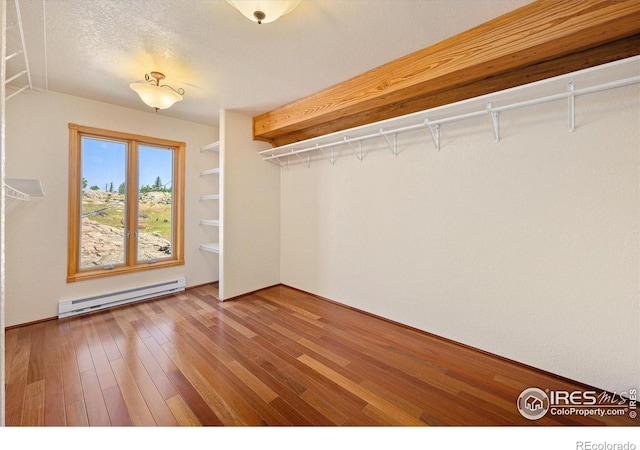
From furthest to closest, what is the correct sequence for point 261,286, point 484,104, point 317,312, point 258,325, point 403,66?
point 261,286 < point 317,312 < point 258,325 < point 403,66 < point 484,104

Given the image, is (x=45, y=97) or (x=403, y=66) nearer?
(x=403, y=66)

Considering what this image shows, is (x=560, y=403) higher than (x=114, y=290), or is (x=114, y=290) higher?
(x=114, y=290)

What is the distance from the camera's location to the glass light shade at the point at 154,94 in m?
2.09

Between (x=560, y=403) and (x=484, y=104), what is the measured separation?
2.03 m

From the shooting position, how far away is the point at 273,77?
2342mm

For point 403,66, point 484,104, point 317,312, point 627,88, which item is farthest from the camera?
point 317,312

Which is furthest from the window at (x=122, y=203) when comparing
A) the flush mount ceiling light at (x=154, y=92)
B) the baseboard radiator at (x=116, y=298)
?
the flush mount ceiling light at (x=154, y=92)

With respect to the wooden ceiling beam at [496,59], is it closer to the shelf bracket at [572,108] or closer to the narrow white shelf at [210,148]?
the shelf bracket at [572,108]

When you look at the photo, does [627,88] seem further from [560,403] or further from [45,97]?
[45,97]

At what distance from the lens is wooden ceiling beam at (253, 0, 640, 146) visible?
4.56ft

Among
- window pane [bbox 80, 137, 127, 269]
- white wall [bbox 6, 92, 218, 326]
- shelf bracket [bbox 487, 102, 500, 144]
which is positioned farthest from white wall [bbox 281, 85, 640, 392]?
white wall [bbox 6, 92, 218, 326]

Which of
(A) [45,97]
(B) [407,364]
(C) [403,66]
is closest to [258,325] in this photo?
(B) [407,364]

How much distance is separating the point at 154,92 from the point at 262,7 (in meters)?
1.41

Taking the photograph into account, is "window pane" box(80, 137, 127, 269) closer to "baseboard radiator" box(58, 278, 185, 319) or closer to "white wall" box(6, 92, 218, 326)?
"white wall" box(6, 92, 218, 326)
